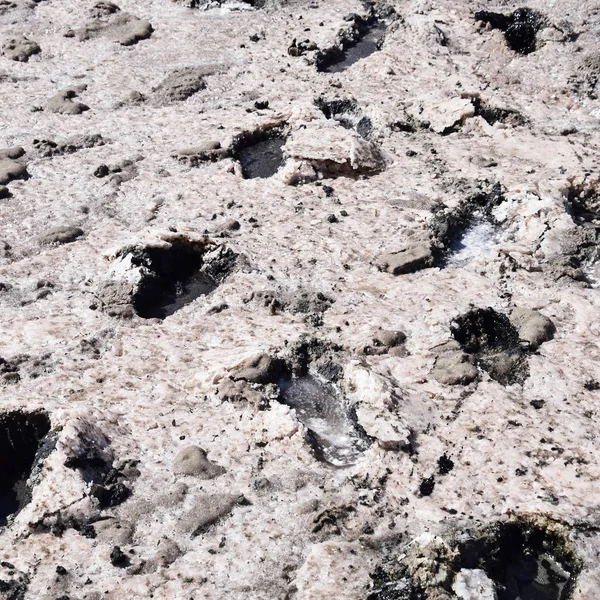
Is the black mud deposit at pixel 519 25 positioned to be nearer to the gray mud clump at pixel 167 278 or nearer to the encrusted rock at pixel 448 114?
the encrusted rock at pixel 448 114

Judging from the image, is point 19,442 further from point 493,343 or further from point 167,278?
point 493,343

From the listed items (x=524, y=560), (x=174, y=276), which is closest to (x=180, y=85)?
(x=174, y=276)

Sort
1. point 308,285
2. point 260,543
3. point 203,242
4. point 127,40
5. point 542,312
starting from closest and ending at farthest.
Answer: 1. point 260,543
2. point 542,312
3. point 308,285
4. point 203,242
5. point 127,40

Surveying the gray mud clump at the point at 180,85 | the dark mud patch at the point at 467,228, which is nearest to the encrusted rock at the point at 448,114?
the dark mud patch at the point at 467,228

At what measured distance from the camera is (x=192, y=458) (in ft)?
17.9

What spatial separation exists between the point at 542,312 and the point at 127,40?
736cm

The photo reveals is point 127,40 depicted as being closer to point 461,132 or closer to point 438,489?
point 461,132

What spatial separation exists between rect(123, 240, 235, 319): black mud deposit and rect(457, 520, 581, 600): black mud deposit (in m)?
3.33

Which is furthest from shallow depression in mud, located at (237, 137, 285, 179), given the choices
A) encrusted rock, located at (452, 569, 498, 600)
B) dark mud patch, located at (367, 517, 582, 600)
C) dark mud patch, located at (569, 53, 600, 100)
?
encrusted rock, located at (452, 569, 498, 600)

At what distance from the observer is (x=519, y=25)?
10031 mm

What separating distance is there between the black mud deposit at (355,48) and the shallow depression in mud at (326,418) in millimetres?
5384

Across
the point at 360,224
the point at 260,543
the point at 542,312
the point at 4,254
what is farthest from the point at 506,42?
the point at 260,543

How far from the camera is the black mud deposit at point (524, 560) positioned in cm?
473

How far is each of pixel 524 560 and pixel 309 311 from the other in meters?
2.60
